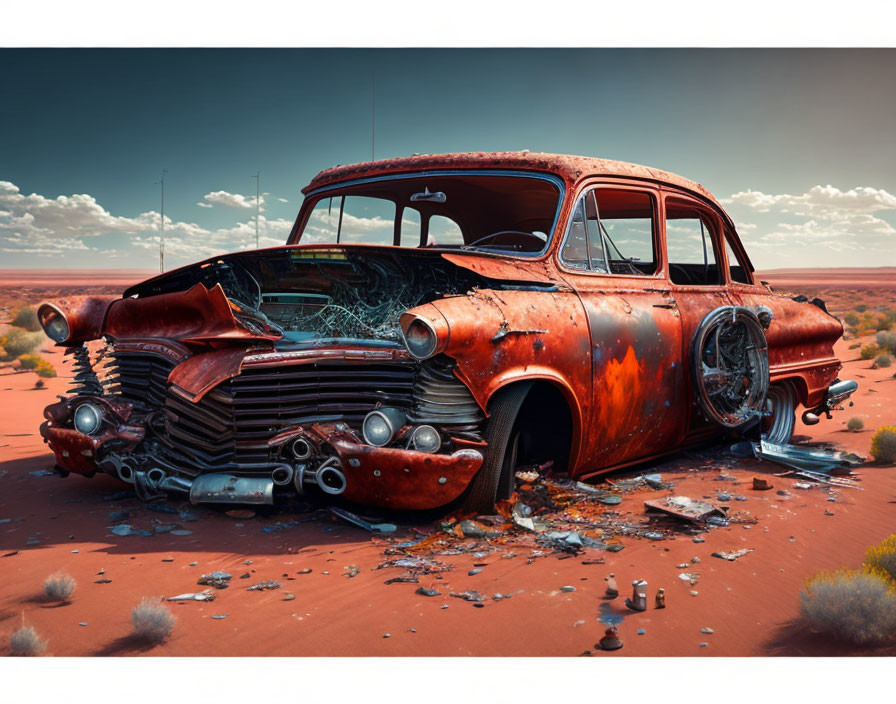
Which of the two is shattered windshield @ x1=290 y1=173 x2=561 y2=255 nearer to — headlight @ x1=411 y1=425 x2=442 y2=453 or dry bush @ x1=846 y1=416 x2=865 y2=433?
headlight @ x1=411 y1=425 x2=442 y2=453

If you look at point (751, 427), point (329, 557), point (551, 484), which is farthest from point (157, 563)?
point (751, 427)

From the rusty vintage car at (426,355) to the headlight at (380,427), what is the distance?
0.01 m

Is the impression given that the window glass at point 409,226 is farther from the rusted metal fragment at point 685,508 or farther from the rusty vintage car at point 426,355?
the rusted metal fragment at point 685,508

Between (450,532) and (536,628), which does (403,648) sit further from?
(450,532)

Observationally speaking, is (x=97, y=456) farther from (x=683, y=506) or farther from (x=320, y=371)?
(x=683, y=506)

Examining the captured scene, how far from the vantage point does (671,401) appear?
5156mm

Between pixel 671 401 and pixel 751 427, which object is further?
pixel 751 427

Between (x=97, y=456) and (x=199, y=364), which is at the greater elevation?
(x=199, y=364)

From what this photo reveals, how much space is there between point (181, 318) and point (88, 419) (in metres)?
0.86

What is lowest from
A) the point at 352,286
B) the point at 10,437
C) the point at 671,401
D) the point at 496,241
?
the point at 10,437

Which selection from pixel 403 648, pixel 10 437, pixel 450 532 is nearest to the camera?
pixel 403 648

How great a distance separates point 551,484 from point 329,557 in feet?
5.09

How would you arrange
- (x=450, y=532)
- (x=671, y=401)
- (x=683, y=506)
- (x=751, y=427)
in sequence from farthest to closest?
(x=751, y=427) → (x=671, y=401) → (x=683, y=506) → (x=450, y=532)

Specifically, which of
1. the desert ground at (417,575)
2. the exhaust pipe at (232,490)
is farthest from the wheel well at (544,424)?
the exhaust pipe at (232,490)
